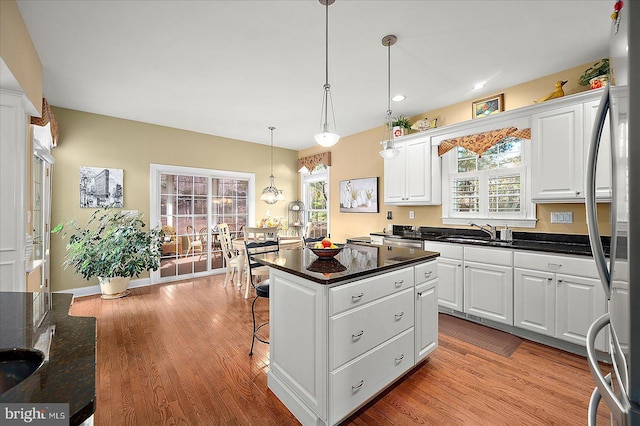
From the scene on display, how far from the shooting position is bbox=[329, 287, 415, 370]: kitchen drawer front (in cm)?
158

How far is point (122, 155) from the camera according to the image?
445 cm

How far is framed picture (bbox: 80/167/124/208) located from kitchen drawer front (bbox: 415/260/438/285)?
456cm

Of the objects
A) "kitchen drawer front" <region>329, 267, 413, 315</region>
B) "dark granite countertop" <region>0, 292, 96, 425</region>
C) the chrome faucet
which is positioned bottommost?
"kitchen drawer front" <region>329, 267, 413, 315</region>

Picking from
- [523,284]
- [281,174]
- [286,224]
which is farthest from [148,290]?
[523,284]

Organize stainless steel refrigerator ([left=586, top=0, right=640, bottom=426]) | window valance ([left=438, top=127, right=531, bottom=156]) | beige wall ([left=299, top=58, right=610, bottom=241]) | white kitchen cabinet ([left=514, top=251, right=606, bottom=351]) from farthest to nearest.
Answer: window valance ([left=438, top=127, right=531, bottom=156]) < beige wall ([left=299, top=58, right=610, bottom=241]) < white kitchen cabinet ([left=514, top=251, right=606, bottom=351]) < stainless steel refrigerator ([left=586, top=0, right=640, bottom=426])

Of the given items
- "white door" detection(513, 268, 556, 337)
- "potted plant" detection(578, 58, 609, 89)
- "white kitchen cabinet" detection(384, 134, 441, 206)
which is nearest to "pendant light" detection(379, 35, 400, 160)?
"white kitchen cabinet" detection(384, 134, 441, 206)

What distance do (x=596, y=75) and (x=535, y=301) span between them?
219 cm

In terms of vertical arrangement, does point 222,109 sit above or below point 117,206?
above

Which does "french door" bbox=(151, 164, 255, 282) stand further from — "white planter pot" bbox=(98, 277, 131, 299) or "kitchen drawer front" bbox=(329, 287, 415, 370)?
"kitchen drawer front" bbox=(329, 287, 415, 370)

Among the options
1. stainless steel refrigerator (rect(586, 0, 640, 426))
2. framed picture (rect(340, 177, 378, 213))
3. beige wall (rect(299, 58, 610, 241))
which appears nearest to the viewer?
stainless steel refrigerator (rect(586, 0, 640, 426))

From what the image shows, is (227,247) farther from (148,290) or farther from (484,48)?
(484,48)

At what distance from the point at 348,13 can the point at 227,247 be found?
379cm

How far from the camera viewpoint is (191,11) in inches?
82.7

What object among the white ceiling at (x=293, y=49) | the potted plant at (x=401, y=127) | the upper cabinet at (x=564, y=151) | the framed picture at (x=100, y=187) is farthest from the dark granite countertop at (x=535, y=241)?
the framed picture at (x=100, y=187)
